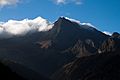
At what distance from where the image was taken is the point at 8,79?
605 ft

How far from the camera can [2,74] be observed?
188 metres

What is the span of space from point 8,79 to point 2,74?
5716mm
